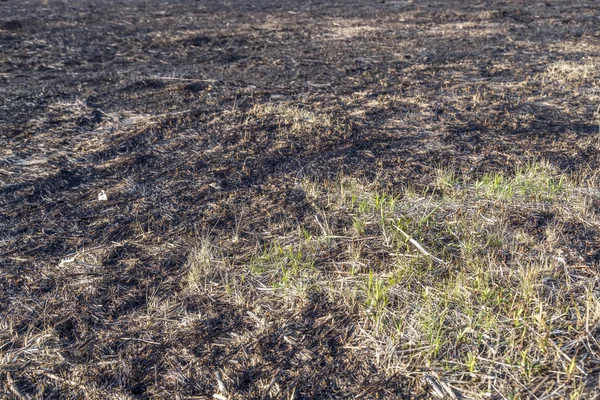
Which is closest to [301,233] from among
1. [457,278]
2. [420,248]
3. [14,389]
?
[420,248]

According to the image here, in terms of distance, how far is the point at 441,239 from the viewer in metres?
3.35

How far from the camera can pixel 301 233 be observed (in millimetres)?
3467

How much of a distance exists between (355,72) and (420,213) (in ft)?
14.0

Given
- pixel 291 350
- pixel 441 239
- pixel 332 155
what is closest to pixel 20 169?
pixel 332 155

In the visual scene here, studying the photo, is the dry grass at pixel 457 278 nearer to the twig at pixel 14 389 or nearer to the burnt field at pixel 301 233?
the burnt field at pixel 301 233

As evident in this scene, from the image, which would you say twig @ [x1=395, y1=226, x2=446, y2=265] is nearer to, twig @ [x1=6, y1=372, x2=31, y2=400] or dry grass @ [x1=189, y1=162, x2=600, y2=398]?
dry grass @ [x1=189, y1=162, x2=600, y2=398]

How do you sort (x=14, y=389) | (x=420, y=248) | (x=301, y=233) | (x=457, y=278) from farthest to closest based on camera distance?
1. (x=301, y=233)
2. (x=420, y=248)
3. (x=457, y=278)
4. (x=14, y=389)

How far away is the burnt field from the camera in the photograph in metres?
2.46

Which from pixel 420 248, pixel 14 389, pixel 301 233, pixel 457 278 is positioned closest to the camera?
pixel 14 389

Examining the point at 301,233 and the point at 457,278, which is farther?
the point at 301,233

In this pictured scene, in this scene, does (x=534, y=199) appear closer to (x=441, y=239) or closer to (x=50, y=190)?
(x=441, y=239)

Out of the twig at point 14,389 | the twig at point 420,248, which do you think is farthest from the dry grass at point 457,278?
the twig at point 14,389

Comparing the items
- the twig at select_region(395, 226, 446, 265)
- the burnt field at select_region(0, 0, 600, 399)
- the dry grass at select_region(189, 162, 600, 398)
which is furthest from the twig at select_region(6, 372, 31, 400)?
the twig at select_region(395, 226, 446, 265)

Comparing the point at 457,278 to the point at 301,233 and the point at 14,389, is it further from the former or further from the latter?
the point at 14,389
